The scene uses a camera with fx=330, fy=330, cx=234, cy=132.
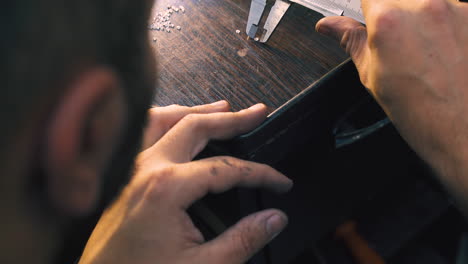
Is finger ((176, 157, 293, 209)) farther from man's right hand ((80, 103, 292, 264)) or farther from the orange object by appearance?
the orange object

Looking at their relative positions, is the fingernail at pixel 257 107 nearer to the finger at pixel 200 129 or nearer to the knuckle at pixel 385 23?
the finger at pixel 200 129

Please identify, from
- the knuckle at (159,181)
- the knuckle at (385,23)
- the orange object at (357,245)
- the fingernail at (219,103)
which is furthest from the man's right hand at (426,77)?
the orange object at (357,245)

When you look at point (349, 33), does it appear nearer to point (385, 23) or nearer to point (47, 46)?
point (385, 23)

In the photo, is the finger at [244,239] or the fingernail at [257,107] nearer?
the finger at [244,239]

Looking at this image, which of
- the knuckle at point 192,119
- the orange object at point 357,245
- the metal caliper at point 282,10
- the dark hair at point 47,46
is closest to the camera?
the dark hair at point 47,46

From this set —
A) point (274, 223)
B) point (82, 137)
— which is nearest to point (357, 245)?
point (274, 223)

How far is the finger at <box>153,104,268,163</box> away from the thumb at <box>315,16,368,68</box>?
0.18 m

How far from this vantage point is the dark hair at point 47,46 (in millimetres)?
194

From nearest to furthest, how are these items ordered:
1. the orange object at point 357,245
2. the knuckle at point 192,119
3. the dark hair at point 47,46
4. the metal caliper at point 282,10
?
1. the dark hair at point 47,46
2. the knuckle at point 192,119
3. the metal caliper at point 282,10
4. the orange object at point 357,245

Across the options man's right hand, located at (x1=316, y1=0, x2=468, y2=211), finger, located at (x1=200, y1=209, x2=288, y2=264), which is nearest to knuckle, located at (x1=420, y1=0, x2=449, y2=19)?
man's right hand, located at (x1=316, y1=0, x2=468, y2=211)

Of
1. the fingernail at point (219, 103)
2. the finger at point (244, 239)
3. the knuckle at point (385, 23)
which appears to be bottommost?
the finger at point (244, 239)

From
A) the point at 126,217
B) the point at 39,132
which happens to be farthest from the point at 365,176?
the point at 39,132

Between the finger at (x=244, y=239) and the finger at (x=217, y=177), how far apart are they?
0.19ft

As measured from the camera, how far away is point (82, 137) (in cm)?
25
